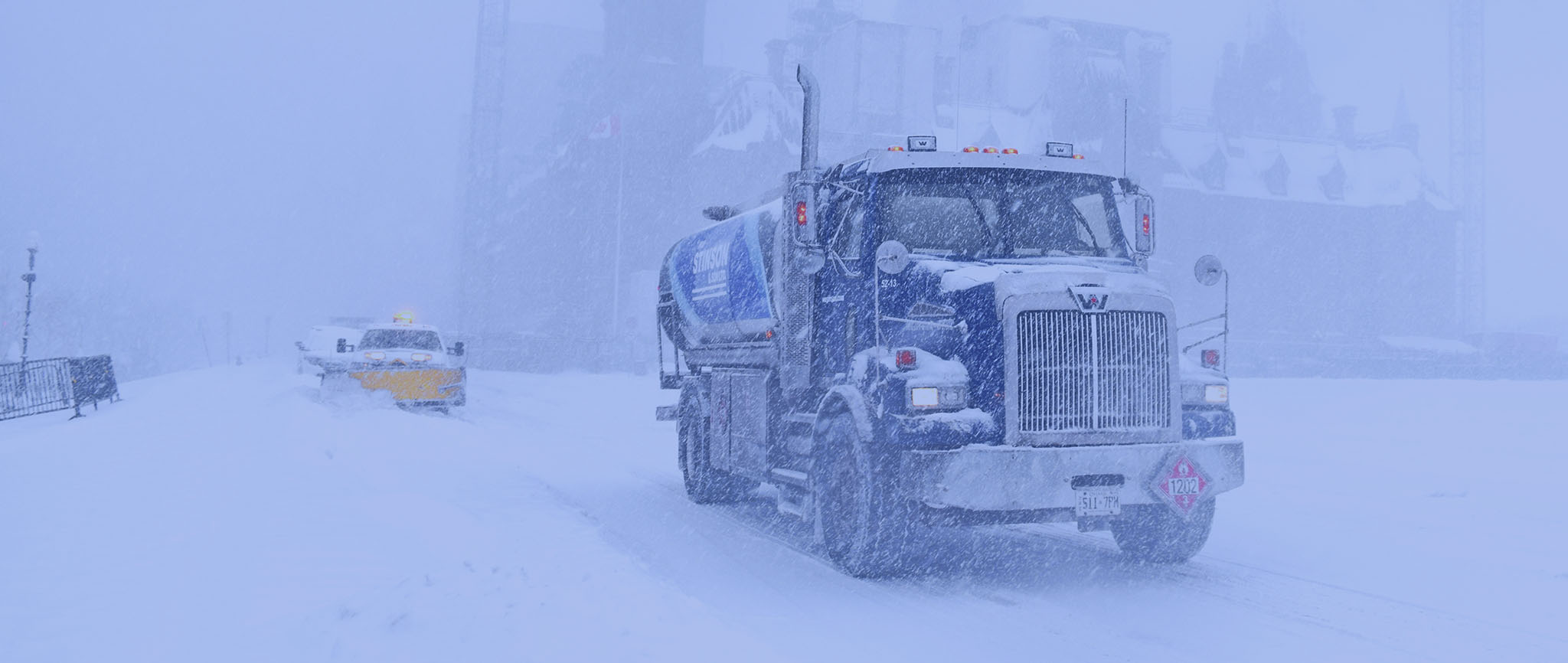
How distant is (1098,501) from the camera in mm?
7078

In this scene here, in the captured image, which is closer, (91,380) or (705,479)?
(705,479)

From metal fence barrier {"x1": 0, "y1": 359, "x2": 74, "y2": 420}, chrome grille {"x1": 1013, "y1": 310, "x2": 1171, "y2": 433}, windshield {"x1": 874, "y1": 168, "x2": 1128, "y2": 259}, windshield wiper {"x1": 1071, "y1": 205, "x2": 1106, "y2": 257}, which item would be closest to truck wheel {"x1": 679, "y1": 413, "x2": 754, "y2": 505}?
windshield {"x1": 874, "y1": 168, "x2": 1128, "y2": 259}

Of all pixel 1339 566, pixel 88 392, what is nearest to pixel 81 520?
pixel 1339 566

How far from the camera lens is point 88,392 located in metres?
25.8

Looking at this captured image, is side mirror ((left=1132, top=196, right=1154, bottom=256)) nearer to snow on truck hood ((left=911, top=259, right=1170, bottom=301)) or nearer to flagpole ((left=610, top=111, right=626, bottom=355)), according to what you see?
snow on truck hood ((left=911, top=259, right=1170, bottom=301))

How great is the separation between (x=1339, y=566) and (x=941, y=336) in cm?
319

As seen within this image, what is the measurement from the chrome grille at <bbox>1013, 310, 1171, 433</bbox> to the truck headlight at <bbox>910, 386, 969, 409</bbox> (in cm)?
35

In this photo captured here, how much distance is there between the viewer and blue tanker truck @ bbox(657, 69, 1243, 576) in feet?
23.2

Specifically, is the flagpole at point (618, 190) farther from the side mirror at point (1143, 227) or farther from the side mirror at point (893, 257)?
the side mirror at point (893, 257)

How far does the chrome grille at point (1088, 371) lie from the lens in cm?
706

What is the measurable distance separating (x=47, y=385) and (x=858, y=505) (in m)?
25.6

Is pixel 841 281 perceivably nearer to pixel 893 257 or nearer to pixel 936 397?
pixel 893 257

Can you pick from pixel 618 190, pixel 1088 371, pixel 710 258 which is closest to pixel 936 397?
pixel 1088 371

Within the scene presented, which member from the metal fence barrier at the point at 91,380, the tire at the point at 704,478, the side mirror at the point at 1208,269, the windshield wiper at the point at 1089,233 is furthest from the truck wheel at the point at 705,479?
the metal fence barrier at the point at 91,380
